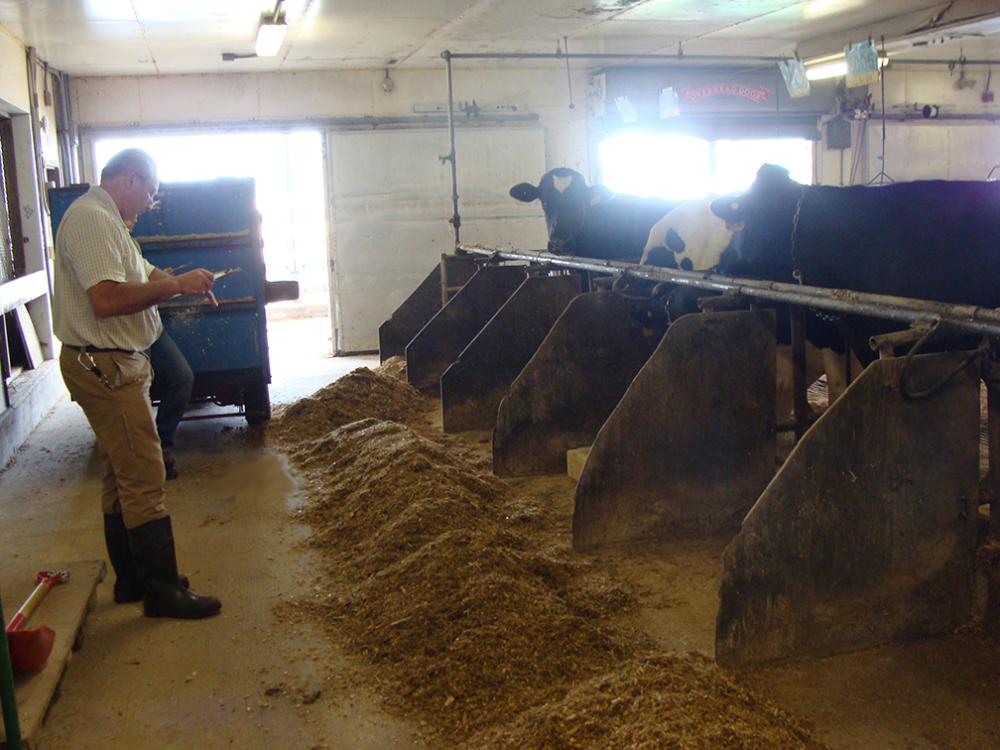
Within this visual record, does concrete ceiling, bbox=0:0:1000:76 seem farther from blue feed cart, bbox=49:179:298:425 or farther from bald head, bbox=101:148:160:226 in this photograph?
bald head, bbox=101:148:160:226

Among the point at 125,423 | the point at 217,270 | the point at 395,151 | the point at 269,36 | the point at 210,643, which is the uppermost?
the point at 269,36

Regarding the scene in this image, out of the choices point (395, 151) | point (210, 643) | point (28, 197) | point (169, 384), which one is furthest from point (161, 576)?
point (395, 151)

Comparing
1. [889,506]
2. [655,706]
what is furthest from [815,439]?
[655,706]

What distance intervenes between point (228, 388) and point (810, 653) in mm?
4866

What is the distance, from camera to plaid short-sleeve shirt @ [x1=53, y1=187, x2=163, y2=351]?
3.58 metres

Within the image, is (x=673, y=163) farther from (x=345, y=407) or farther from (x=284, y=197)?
(x=284, y=197)

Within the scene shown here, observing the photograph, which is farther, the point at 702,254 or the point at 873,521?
the point at 702,254

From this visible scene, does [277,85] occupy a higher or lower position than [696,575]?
higher

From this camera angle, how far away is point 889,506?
10.2 ft

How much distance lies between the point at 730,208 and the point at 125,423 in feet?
10.7

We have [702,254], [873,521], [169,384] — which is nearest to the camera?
[873,521]

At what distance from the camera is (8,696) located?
2279mm

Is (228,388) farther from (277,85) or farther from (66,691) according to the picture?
(277,85)

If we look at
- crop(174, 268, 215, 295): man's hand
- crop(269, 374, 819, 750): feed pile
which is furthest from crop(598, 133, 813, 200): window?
crop(174, 268, 215, 295): man's hand
